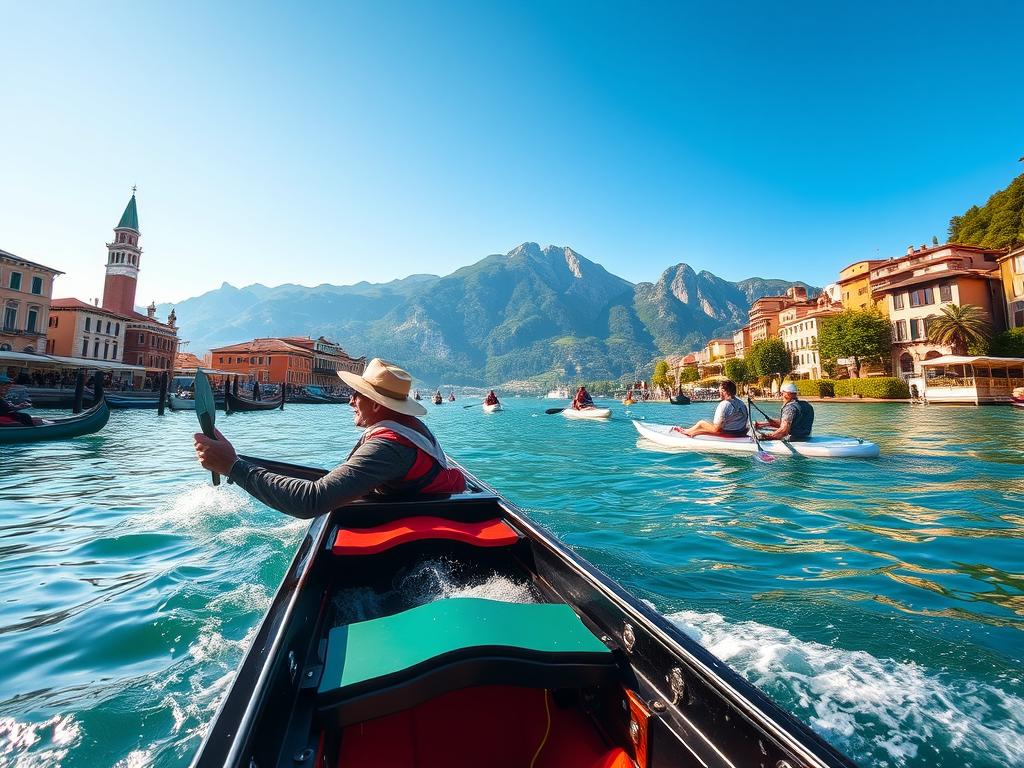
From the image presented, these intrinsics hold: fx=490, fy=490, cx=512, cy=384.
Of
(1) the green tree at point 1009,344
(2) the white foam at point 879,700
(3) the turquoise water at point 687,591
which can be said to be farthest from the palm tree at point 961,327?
(2) the white foam at point 879,700

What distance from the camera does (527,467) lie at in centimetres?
1209

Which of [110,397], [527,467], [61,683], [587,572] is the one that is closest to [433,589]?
[587,572]

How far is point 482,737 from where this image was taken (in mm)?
1954

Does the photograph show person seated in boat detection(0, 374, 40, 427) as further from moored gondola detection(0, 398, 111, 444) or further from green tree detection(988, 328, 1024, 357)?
green tree detection(988, 328, 1024, 357)

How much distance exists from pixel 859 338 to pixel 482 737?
54.8 metres

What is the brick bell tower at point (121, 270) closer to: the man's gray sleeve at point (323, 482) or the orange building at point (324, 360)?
the orange building at point (324, 360)

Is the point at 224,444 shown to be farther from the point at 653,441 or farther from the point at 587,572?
the point at 653,441

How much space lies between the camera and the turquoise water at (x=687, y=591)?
99.6 inches

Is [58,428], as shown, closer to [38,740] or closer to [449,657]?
[38,740]

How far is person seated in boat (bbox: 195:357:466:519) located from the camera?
264cm

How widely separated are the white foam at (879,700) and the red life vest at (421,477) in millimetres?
2211

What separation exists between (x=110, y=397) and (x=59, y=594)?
36.0m

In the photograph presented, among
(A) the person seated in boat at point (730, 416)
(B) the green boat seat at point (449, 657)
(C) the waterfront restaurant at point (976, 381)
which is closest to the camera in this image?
(B) the green boat seat at point (449, 657)

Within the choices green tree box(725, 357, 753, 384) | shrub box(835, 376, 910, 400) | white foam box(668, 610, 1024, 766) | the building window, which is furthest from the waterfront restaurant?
white foam box(668, 610, 1024, 766)
